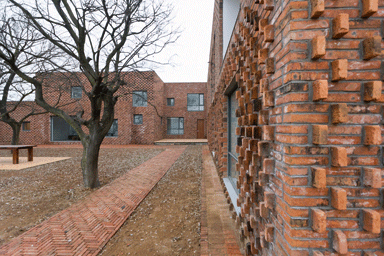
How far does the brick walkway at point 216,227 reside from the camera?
2.38 meters

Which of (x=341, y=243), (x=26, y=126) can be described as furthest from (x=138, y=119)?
(x=341, y=243)

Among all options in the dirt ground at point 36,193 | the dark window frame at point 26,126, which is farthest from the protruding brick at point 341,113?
the dark window frame at point 26,126

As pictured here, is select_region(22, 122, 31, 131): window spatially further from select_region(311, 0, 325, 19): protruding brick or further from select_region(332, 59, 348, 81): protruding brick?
select_region(332, 59, 348, 81): protruding brick

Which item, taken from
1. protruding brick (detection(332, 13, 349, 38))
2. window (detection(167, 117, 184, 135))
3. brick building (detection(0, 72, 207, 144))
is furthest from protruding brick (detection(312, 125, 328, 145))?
window (detection(167, 117, 184, 135))

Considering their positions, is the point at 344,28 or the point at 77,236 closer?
the point at 344,28

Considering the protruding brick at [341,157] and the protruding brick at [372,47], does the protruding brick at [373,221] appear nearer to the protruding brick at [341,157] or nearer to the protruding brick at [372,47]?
the protruding brick at [341,157]

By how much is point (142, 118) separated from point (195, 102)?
20.4 feet

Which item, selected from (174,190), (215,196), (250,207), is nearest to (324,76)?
(250,207)

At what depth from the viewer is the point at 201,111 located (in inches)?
826

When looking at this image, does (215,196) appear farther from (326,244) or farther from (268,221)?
(326,244)

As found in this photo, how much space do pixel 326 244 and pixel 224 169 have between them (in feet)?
11.9

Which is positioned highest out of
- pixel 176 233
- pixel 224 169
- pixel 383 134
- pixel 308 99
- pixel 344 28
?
pixel 344 28

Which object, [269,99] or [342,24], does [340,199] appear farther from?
[342,24]

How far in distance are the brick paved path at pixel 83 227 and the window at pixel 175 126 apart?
1645 cm
